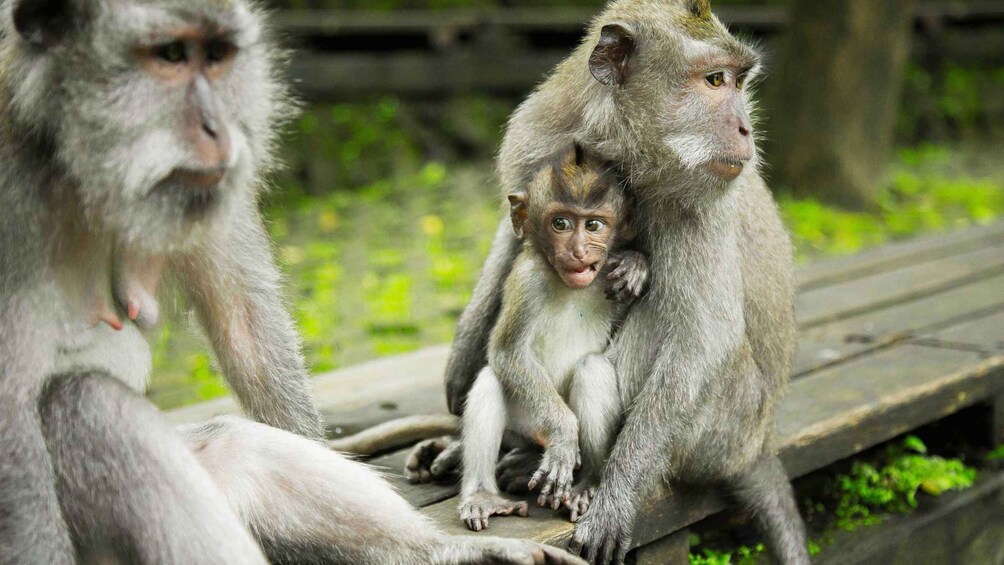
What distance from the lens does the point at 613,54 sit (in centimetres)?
356

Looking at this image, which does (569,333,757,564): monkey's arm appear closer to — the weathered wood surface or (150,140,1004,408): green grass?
(150,140,1004,408): green grass

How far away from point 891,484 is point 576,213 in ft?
7.33

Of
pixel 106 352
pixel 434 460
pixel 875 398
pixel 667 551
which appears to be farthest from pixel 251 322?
pixel 875 398

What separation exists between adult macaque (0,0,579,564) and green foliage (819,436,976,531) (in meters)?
2.65

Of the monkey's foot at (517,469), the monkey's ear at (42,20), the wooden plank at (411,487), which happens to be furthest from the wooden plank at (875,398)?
the monkey's ear at (42,20)

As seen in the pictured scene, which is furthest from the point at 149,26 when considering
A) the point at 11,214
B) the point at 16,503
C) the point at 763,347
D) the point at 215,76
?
the point at 763,347

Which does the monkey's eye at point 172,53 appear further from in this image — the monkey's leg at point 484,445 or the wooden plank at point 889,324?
the wooden plank at point 889,324

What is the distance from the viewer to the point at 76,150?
8.40 feet

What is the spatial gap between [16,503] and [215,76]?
3.45 feet

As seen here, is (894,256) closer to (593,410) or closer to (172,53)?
(593,410)

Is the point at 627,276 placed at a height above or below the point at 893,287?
above

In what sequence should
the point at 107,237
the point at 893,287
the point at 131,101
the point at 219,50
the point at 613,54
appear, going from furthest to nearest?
the point at 893,287 < the point at 613,54 < the point at 107,237 < the point at 219,50 < the point at 131,101

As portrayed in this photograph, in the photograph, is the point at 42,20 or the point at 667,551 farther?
the point at 667,551

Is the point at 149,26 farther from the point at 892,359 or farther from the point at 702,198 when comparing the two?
the point at 892,359
